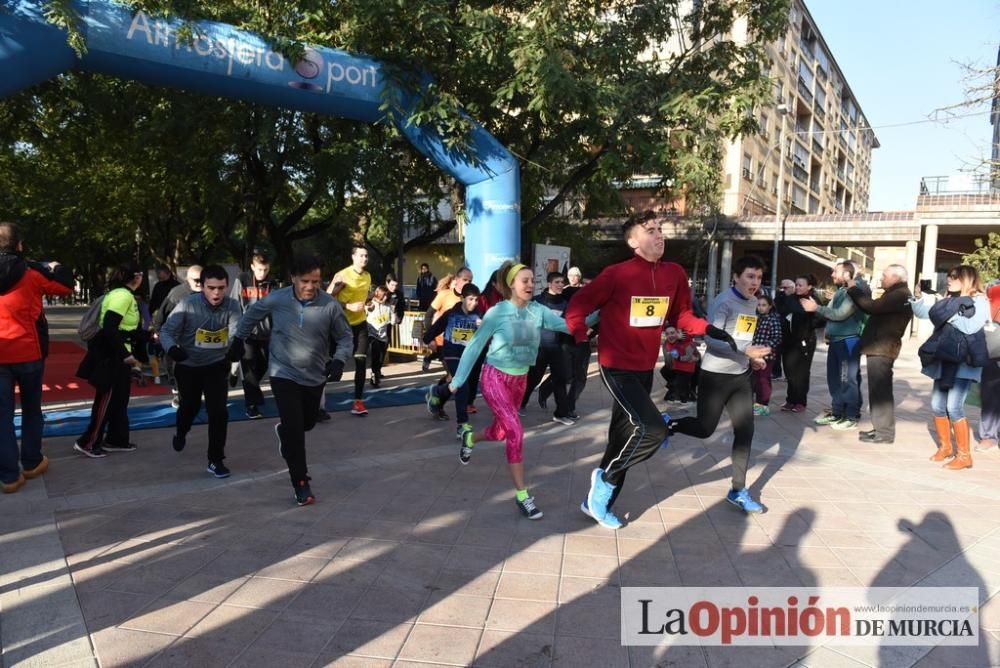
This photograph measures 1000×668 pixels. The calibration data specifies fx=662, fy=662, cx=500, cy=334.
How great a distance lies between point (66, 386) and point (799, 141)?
55.9 metres

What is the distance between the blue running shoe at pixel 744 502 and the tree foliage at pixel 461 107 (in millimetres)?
6617

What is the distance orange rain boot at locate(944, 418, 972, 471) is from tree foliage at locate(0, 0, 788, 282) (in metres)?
5.71

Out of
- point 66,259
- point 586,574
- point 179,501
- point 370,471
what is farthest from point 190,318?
point 66,259

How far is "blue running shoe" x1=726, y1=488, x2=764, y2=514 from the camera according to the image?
4.70 m

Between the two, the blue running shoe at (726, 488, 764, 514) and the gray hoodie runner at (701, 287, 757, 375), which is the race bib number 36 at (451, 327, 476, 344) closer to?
the gray hoodie runner at (701, 287, 757, 375)

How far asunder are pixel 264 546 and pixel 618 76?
33.1 feet

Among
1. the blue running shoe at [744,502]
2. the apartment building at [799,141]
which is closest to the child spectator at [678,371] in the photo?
the blue running shoe at [744,502]

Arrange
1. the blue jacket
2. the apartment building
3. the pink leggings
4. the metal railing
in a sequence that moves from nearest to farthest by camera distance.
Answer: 1. the pink leggings
2. the blue jacket
3. the metal railing
4. the apartment building

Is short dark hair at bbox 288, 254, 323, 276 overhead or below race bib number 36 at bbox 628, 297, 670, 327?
overhead

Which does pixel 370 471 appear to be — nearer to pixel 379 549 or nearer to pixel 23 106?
pixel 379 549

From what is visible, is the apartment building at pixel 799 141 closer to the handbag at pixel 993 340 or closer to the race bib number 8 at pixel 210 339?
the handbag at pixel 993 340

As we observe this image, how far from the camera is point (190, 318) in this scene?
527cm

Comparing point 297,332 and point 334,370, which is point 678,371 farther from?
point 297,332

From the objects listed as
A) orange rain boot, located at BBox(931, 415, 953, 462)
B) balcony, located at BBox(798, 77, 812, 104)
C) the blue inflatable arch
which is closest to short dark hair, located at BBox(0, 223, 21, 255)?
the blue inflatable arch
